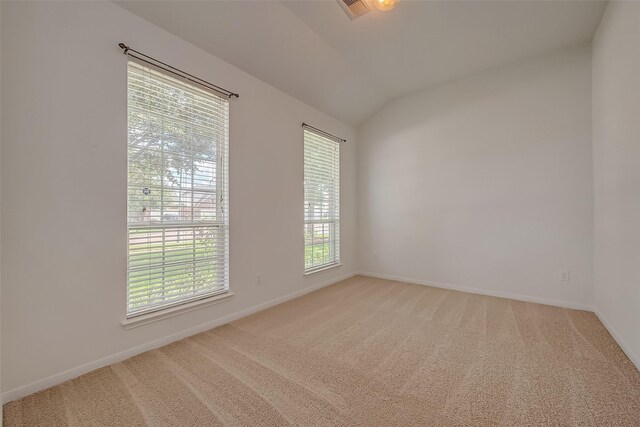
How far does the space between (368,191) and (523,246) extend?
2309 millimetres

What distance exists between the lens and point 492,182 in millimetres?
3387

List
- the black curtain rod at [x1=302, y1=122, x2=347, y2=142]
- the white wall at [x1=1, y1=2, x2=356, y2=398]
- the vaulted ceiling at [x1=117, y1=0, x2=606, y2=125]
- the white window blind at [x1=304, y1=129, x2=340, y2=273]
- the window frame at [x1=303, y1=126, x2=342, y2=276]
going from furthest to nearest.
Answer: the window frame at [x1=303, y1=126, x2=342, y2=276] < the white window blind at [x1=304, y1=129, x2=340, y2=273] < the black curtain rod at [x1=302, y1=122, x2=347, y2=142] < the vaulted ceiling at [x1=117, y1=0, x2=606, y2=125] < the white wall at [x1=1, y1=2, x2=356, y2=398]

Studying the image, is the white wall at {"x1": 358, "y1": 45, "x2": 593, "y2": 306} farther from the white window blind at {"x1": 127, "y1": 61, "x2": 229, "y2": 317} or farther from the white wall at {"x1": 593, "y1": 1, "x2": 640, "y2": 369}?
the white window blind at {"x1": 127, "y1": 61, "x2": 229, "y2": 317}

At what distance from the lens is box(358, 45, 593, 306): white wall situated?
292 cm

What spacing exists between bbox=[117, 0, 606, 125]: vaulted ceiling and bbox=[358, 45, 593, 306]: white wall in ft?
1.26

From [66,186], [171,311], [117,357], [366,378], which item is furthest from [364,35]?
[117,357]

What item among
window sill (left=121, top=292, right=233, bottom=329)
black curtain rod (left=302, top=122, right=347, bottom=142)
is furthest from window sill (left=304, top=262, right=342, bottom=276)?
black curtain rod (left=302, top=122, right=347, bottom=142)

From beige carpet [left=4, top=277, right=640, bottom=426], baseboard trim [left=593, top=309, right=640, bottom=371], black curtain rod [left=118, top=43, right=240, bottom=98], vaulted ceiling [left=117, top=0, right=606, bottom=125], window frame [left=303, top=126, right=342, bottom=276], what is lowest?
beige carpet [left=4, top=277, right=640, bottom=426]

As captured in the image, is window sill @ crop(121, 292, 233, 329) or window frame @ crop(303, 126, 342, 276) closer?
window sill @ crop(121, 292, 233, 329)

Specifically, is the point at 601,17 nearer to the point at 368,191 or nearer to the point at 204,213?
the point at 368,191

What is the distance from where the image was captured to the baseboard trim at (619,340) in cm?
181

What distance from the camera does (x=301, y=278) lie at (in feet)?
11.4

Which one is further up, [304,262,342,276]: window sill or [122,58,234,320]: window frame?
[122,58,234,320]: window frame

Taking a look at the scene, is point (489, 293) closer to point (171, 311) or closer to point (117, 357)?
point (171, 311)
